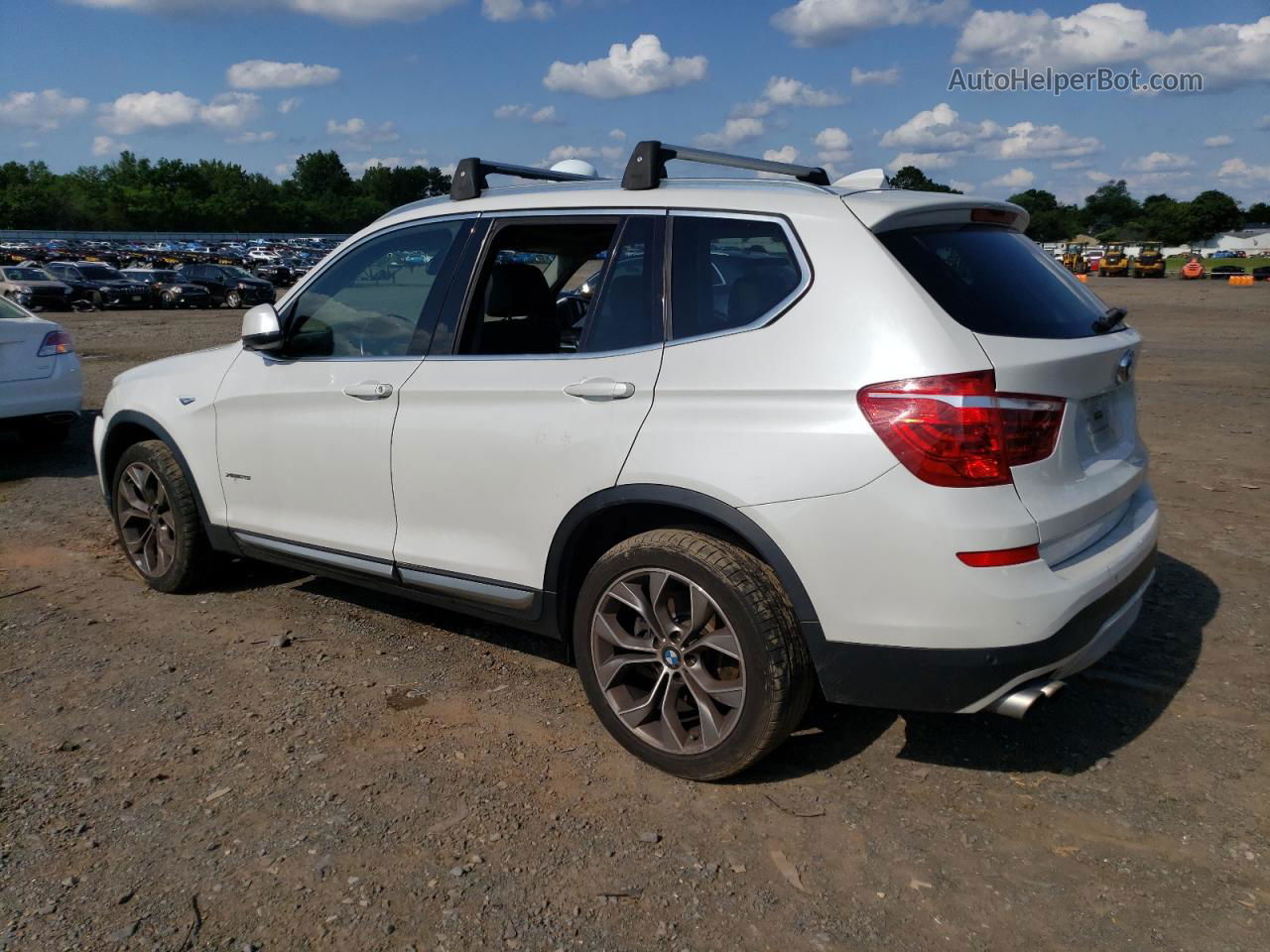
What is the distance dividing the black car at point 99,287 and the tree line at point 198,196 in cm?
8488

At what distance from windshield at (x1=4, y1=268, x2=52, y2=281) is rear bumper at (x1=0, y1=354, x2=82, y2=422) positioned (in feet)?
88.0

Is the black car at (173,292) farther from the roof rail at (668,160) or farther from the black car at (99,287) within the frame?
the roof rail at (668,160)

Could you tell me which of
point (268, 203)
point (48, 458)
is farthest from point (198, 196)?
point (48, 458)

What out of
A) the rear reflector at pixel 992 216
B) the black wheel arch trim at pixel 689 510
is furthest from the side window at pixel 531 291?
the rear reflector at pixel 992 216

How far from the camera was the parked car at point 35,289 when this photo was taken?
30641 mm

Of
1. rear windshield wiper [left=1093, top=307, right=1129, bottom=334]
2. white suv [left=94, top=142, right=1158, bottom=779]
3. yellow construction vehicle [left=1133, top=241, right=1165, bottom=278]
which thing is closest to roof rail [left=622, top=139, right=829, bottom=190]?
white suv [left=94, top=142, right=1158, bottom=779]

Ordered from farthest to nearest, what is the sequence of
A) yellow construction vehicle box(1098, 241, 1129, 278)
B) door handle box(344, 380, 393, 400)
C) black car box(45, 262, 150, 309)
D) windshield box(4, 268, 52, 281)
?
yellow construction vehicle box(1098, 241, 1129, 278) → black car box(45, 262, 150, 309) → windshield box(4, 268, 52, 281) → door handle box(344, 380, 393, 400)

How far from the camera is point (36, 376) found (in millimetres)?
8422

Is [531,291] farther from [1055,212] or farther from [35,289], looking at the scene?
[1055,212]

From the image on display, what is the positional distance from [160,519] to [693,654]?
312 cm

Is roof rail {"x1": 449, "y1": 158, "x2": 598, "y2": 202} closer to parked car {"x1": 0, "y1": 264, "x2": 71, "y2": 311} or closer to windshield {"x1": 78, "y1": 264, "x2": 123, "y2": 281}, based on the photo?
parked car {"x1": 0, "y1": 264, "x2": 71, "y2": 311}

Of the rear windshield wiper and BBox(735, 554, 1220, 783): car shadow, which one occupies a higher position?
the rear windshield wiper

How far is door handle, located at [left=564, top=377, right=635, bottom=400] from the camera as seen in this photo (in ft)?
11.1

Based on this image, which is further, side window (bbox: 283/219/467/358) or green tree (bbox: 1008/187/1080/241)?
green tree (bbox: 1008/187/1080/241)
